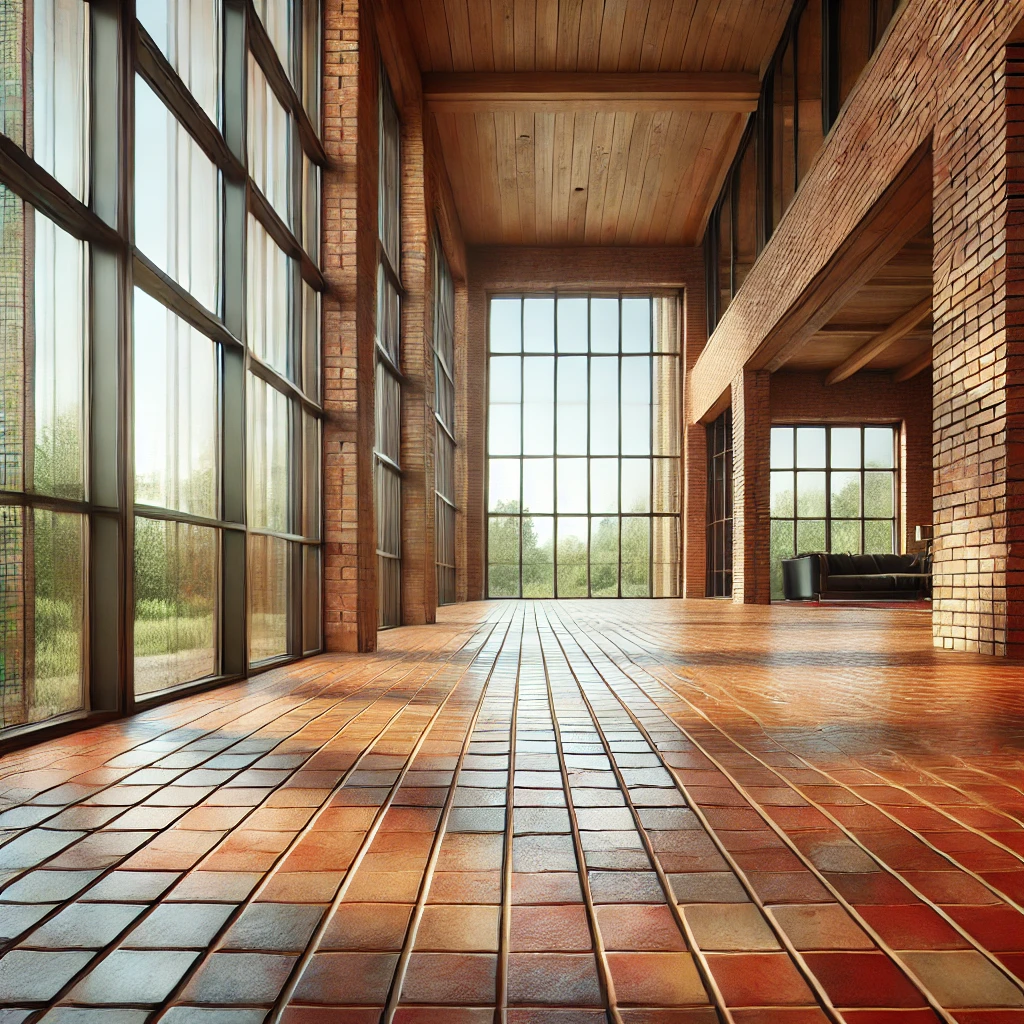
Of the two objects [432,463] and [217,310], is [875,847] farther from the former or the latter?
[432,463]

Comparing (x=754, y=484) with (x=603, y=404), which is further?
(x=603, y=404)

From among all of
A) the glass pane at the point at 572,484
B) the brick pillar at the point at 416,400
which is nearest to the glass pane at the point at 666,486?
the glass pane at the point at 572,484

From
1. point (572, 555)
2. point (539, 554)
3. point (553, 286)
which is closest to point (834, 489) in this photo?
point (572, 555)

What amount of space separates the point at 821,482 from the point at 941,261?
13.9 meters

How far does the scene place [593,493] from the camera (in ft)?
58.7

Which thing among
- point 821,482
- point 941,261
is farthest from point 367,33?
point 821,482

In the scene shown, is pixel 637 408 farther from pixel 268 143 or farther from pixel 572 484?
pixel 268 143

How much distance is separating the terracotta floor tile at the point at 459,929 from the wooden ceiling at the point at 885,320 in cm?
949

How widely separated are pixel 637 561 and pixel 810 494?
4454 mm

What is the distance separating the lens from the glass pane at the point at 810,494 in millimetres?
19125

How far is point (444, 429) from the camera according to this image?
1419cm

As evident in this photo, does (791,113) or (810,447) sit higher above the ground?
(791,113)

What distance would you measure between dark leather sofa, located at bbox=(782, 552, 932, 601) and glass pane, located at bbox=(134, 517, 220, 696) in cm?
1319

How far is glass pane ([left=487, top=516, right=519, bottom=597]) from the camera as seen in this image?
17673 mm
